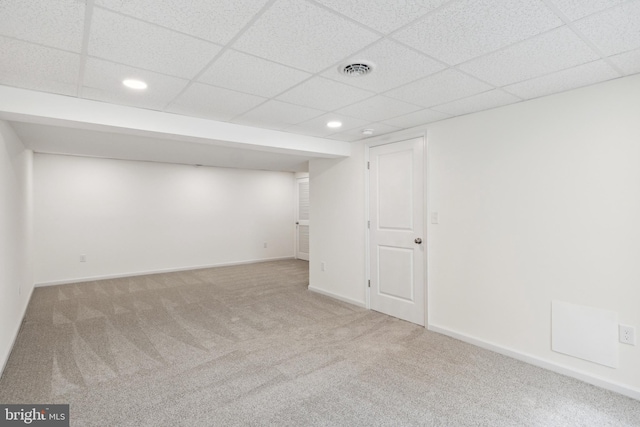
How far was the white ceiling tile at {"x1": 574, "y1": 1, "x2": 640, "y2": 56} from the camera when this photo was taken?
1539 millimetres

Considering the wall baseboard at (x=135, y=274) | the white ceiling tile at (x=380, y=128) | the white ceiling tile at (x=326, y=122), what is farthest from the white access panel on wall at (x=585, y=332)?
the wall baseboard at (x=135, y=274)

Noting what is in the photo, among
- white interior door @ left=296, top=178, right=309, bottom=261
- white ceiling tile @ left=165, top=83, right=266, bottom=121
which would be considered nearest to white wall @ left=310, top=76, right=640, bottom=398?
white ceiling tile @ left=165, top=83, right=266, bottom=121

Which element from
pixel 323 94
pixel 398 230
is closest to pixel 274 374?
pixel 398 230

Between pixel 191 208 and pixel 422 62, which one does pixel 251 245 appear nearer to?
pixel 191 208

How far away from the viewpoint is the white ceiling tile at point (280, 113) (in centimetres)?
298

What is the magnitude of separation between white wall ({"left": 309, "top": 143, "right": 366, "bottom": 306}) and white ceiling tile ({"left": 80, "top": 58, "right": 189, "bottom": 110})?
2.53 metres

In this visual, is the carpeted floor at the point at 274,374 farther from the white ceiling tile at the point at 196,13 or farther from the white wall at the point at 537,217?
the white ceiling tile at the point at 196,13

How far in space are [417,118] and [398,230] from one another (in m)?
1.34

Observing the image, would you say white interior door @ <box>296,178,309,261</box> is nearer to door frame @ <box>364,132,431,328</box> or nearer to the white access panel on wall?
door frame @ <box>364,132,431,328</box>

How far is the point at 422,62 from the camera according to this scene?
2072 millimetres

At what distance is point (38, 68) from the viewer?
213 cm

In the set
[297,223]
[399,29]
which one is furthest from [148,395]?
[297,223]

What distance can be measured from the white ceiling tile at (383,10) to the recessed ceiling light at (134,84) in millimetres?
1618

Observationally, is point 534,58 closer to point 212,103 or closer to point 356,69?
point 356,69
